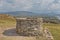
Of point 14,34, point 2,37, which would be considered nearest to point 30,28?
point 14,34

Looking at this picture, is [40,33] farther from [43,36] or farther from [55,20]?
[55,20]

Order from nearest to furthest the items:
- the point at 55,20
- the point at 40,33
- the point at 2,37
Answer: the point at 2,37 < the point at 40,33 < the point at 55,20

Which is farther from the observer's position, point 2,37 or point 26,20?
point 26,20

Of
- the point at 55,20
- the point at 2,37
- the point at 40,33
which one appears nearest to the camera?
the point at 2,37

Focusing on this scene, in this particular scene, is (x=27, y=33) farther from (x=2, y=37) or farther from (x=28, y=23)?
(x=2, y=37)

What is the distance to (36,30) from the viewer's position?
48.2 feet

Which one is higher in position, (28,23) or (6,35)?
(28,23)

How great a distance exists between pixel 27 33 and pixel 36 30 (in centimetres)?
85

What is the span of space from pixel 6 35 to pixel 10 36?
541mm

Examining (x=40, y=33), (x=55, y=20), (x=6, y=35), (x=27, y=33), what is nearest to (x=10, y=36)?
(x=6, y=35)

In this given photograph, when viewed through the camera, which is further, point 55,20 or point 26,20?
point 55,20

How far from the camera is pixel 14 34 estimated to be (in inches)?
580

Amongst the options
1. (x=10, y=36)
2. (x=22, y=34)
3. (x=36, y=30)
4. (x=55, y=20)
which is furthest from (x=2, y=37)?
(x=55, y=20)

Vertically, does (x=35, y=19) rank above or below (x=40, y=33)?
above
